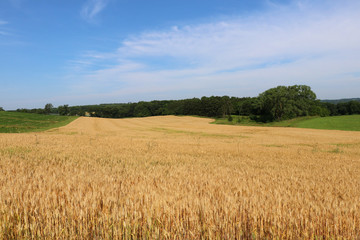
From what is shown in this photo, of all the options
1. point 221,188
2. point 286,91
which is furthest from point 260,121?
point 221,188

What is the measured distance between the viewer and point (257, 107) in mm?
102750

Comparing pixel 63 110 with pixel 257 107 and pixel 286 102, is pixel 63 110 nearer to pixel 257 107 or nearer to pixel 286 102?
pixel 257 107

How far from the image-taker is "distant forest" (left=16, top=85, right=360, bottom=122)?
87412 millimetres

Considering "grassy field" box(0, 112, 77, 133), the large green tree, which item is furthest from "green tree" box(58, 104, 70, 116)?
the large green tree

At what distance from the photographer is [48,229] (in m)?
2.85

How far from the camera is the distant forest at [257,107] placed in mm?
Result: 87412

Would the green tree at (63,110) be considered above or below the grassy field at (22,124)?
above

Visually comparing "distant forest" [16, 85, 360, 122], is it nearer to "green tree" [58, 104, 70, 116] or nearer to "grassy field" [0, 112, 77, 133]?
"green tree" [58, 104, 70, 116]

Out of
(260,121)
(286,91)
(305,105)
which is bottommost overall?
(260,121)

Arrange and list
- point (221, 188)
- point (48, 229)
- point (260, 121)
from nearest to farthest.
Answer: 1. point (48, 229)
2. point (221, 188)
3. point (260, 121)

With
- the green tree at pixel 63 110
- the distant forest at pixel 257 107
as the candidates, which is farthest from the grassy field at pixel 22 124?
the green tree at pixel 63 110

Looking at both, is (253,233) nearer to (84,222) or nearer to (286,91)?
(84,222)

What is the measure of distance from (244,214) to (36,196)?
3446 millimetres

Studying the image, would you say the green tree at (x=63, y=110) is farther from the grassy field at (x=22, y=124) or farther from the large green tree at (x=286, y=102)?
the large green tree at (x=286, y=102)
